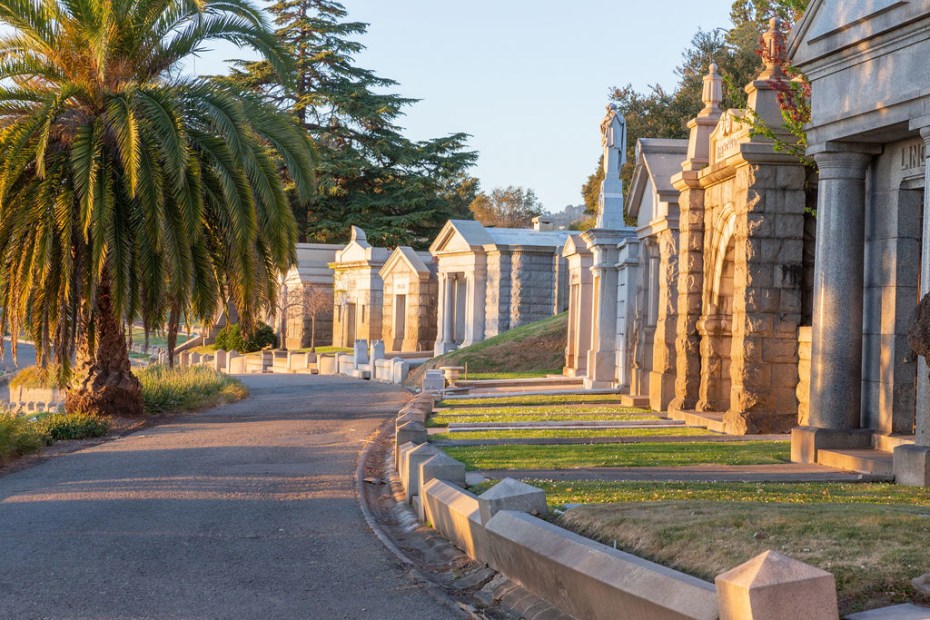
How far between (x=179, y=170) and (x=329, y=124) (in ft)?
143

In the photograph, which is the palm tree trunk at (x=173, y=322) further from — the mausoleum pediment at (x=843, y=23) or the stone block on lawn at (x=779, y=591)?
the stone block on lawn at (x=779, y=591)

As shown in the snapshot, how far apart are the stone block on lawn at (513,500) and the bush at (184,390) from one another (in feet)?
43.2

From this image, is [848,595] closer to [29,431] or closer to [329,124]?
[29,431]

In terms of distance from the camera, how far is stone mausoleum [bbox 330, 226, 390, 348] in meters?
45.2

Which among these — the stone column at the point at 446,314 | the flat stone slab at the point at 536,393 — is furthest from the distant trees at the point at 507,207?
the flat stone slab at the point at 536,393

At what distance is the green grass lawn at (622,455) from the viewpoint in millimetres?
10969

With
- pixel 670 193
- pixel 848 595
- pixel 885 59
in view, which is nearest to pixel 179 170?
pixel 670 193

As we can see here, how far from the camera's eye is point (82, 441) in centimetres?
1552

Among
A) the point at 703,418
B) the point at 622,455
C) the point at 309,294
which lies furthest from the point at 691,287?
the point at 309,294

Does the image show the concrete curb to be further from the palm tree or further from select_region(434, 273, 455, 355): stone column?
select_region(434, 273, 455, 355): stone column

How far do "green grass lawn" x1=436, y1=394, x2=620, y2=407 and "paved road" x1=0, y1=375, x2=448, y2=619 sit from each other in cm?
531

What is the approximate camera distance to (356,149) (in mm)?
58062

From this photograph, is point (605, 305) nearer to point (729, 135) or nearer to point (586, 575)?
point (729, 135)

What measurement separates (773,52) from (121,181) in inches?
383
